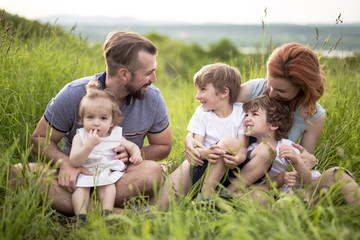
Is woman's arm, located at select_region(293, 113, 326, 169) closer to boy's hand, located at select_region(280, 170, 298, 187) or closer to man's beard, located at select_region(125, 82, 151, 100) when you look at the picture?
boy's hand, located at select_region(280, 170, 298, 187)

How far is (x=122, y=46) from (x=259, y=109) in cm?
121

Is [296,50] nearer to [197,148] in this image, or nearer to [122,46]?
[197,148]

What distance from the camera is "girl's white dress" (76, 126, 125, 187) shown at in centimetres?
260

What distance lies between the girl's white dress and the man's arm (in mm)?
378

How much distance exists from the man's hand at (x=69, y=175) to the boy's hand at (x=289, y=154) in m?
1.44

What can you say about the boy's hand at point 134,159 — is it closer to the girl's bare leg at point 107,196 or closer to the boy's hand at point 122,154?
the boy's hand at point 122,154

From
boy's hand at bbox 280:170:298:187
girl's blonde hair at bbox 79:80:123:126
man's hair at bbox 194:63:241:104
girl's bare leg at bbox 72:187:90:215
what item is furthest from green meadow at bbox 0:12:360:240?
man's hair at bbox 194:63:241:104

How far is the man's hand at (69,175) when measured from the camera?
A: 101 inches

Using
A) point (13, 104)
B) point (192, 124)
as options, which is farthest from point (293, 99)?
point (13, 104)

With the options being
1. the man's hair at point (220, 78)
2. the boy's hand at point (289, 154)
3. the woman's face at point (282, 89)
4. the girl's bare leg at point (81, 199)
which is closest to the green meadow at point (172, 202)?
the girl's bare leg at point (81, 199)

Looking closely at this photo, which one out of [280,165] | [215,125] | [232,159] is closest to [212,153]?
[232,159]

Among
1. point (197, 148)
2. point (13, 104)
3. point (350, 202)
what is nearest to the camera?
point (350, 202)

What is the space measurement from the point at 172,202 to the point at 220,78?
3.68 ft

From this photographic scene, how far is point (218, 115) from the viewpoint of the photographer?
9.70ft
